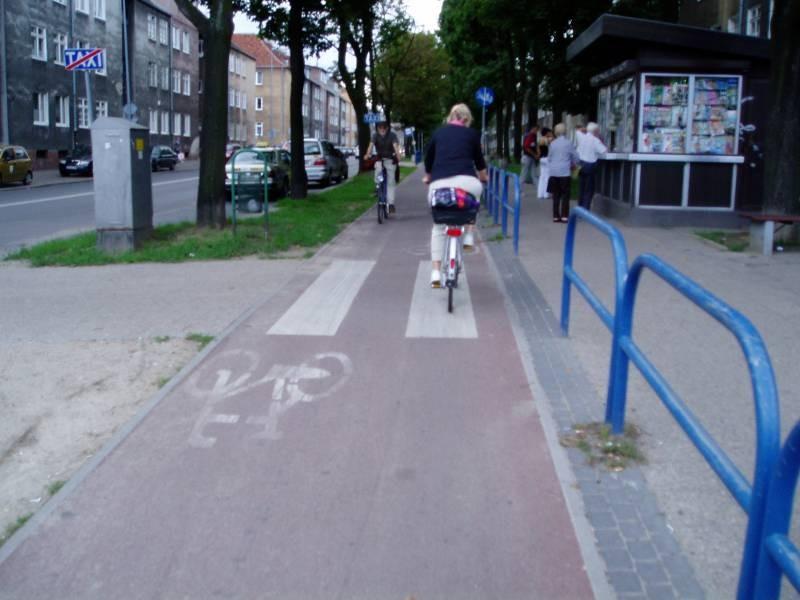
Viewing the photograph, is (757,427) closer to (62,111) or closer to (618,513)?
(618,513)

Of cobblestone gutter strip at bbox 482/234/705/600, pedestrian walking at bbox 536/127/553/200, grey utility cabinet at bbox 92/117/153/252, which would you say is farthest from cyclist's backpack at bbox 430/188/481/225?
pedestrian walking at bbox 536/127/553/200

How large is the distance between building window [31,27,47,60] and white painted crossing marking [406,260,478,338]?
131ft

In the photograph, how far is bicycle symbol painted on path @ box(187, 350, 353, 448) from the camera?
18.6ft

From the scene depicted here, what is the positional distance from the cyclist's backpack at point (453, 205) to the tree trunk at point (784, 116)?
21.7 ft

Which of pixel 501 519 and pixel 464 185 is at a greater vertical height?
pixel 464 185

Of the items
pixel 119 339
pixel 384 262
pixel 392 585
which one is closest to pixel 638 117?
pixel 384 262

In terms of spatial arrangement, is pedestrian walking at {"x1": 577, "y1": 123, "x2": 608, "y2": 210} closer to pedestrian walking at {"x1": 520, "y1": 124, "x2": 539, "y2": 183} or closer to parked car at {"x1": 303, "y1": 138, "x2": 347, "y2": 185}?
pedestrian walking at {"x1": 520, "y1": 124, "x2": 539, "y2": 183}

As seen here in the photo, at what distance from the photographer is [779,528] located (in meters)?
2.69

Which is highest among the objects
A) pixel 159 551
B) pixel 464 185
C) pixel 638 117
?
pixel 638 117

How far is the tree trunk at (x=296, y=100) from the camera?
72.1 ft

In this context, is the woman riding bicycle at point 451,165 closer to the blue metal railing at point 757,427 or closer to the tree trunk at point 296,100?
the blue metal railing at point 757,427

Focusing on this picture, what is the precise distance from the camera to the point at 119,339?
784 cm

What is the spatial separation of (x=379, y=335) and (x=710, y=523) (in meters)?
4.09

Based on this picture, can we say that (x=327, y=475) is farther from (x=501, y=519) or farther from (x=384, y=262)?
(x=384, y=262)
